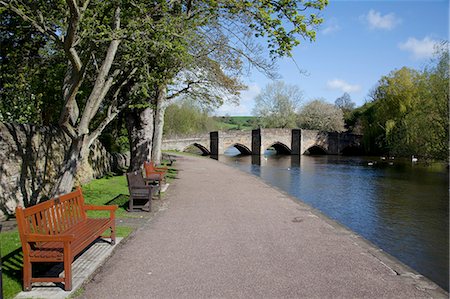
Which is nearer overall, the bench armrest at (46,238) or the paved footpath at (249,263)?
the bench armrest at (46,238)

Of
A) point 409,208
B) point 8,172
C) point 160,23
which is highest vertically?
point 160,23

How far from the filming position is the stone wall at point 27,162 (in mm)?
9172

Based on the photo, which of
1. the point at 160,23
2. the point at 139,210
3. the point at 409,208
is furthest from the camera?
the point at 409,208

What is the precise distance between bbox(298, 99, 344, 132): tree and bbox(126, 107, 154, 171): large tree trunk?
6037cm

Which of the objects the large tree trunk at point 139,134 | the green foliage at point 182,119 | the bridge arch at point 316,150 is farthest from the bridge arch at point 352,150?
the large tree trunk at point 139,134

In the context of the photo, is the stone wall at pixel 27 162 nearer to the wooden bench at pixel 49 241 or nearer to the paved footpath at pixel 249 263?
the paved footpath at pixel 249 263

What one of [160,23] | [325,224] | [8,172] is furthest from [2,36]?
[325,224]

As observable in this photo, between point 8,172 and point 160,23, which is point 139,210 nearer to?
point 8,172

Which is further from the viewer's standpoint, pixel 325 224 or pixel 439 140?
pixel 439 140

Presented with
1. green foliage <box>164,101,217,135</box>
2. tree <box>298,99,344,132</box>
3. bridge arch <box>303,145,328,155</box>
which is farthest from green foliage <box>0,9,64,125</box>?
tree <box>298,99,344,132</box>

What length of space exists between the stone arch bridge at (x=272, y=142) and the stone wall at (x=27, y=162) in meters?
38.1

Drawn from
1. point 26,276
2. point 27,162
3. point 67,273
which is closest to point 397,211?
point 27,162

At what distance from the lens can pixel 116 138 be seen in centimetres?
2442

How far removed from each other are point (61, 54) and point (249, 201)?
26.6ft
